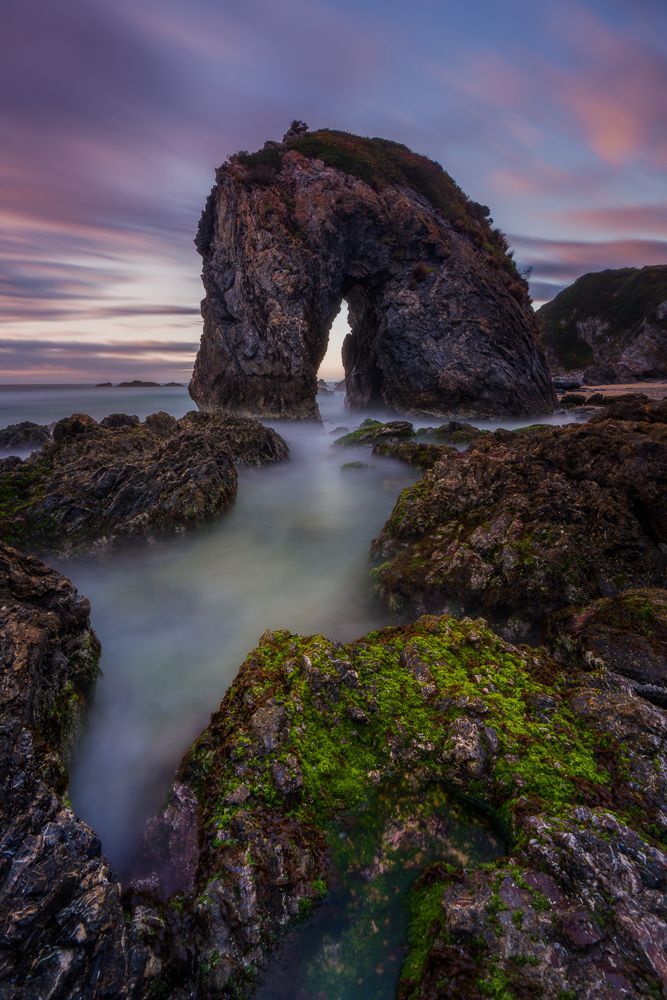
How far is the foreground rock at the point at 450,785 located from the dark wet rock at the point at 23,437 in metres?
23.2

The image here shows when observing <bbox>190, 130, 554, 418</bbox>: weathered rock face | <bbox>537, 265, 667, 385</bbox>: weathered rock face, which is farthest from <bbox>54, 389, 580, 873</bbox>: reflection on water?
<bbox>537, 265, 667, 385</bbox>: weathered rock face

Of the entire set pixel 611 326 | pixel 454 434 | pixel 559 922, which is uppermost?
pixel 611 326

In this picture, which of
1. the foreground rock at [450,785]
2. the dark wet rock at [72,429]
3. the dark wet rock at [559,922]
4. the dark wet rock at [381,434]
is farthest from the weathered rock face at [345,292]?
the dark wet rock at [559,922]

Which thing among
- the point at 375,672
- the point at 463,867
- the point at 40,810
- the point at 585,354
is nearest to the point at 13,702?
the point at 40,810

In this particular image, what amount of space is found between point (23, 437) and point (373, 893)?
26.3 m

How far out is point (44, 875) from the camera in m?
3.08

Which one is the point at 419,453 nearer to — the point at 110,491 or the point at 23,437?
the point at 110,491

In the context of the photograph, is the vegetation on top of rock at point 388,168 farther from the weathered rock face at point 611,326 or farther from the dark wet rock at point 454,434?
the weathered rock face at point 611,326

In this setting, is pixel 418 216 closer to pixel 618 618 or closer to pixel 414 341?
pixel 414 341

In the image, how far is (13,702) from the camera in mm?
4086

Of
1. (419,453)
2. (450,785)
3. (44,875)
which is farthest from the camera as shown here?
(419,453)

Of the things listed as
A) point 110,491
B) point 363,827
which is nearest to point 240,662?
point 363,827

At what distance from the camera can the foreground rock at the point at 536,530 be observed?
702 cm

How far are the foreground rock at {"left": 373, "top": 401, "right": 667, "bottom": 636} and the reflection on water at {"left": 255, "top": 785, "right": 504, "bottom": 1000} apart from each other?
11.7 feet
